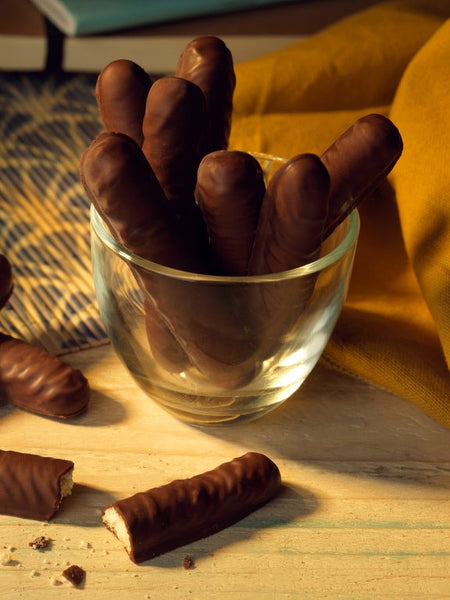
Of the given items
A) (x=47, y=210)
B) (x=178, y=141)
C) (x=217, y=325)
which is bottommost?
(x=47, y=210)

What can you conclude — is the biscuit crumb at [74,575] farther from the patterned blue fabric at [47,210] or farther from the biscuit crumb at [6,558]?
the patterned blue fabric at [47,210]

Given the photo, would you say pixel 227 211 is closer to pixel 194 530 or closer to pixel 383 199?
pixel 194 530

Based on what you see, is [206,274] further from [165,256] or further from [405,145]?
[405,145]

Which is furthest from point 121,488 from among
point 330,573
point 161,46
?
point 161,46

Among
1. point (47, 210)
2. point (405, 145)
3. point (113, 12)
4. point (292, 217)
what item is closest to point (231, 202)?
point (292, 217)

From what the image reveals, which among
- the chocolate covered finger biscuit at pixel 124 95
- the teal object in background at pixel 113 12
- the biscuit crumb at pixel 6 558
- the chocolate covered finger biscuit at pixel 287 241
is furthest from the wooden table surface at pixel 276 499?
the teal object in background at pixel 113 12

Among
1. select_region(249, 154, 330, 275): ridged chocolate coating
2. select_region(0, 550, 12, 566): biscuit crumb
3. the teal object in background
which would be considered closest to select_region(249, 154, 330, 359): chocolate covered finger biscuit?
select_region(249, 154, 330, 275): ridged chocolate coating

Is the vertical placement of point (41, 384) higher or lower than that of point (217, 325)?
lower
